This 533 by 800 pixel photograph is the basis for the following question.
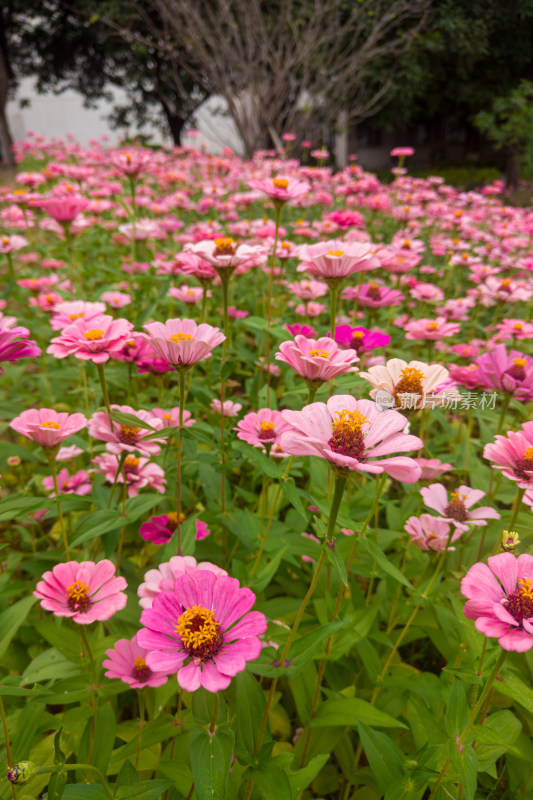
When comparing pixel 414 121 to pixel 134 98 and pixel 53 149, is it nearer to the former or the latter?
pixel 134 98

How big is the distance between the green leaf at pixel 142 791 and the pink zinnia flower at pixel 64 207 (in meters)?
1.79

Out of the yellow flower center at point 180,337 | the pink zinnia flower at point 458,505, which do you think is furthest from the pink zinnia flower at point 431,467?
the yellow flower center at point 180,337

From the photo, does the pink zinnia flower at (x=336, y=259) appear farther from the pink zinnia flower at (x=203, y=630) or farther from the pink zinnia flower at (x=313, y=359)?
the pink zinnia flower at (x=203, y=630)

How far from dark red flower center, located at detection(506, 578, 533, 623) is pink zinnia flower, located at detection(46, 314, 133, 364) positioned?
0.85m

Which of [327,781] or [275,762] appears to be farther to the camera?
[327,781]

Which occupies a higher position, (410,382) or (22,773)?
(410,382)

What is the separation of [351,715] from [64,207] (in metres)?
1.91

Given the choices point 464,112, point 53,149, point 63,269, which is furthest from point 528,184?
point 63,269

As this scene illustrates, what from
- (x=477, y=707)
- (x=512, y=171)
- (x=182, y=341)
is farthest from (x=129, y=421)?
(x=512, y=171)

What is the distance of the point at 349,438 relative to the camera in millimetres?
800

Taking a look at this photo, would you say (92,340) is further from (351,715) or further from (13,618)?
(351,715)

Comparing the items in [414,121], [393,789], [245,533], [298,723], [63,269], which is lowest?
[298,723]

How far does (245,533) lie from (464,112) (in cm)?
2059

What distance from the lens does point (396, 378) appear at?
1.12m
